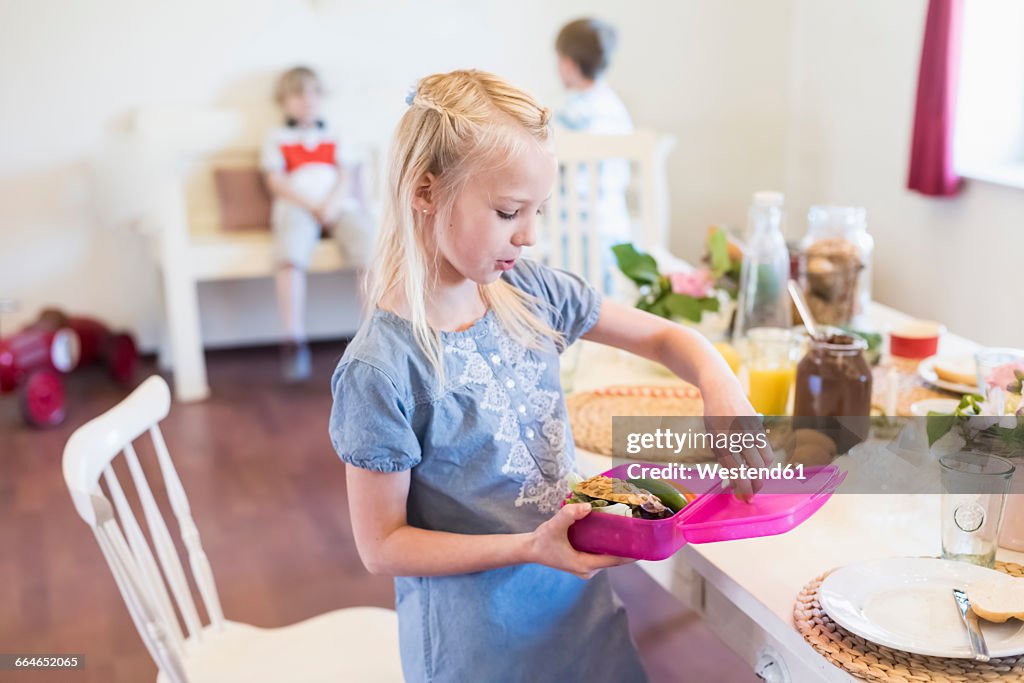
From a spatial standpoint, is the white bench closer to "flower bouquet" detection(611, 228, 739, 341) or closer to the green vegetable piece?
"flower bouquet" detection(611, 228, 739, 341)

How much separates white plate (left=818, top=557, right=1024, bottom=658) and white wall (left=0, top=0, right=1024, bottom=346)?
2.62 metres

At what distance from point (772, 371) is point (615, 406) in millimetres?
231

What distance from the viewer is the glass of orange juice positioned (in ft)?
4.93

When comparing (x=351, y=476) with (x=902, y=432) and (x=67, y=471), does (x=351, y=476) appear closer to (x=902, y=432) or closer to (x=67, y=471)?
(x=67, y=471)

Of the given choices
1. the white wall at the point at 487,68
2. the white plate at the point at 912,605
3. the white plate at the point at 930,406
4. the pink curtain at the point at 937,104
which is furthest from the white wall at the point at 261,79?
the white plate at the point at 912,605

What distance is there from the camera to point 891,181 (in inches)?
153

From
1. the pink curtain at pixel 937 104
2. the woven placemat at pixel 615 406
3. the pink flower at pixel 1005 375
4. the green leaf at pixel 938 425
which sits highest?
the pink curtain at pixel 937 104

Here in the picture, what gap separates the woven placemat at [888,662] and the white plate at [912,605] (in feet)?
0.04

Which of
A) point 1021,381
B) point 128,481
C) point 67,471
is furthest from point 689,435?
point 128,481

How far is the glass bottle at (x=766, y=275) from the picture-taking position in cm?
175

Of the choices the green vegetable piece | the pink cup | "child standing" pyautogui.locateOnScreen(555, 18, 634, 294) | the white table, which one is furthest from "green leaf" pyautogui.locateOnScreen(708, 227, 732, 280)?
"child standing" pyautogui.locateOnScreen(555, 18, 634, 294)

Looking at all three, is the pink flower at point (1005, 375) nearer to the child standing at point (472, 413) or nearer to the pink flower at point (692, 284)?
the child standing at point (472, 413)

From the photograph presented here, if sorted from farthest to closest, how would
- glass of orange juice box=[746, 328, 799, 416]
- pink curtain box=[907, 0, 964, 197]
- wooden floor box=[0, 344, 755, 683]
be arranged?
pink curtain box=[907, 0, 964, 197] < wooden floor box=[0, 344, 755, 683] < glass of orange juice box=[746, 328, 799, 416]

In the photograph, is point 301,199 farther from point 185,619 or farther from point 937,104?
point 185,619
